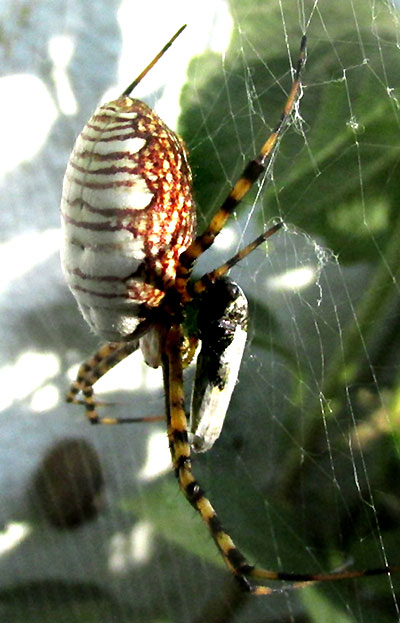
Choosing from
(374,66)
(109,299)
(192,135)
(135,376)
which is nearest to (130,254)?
(109,299)

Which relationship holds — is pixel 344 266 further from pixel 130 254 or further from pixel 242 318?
pixel 130 254

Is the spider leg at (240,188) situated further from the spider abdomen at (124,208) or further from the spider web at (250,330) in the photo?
the spider web at (250,330)

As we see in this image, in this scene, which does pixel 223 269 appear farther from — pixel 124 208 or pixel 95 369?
pixel 95 369

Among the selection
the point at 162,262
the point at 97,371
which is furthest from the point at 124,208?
the point at 97,371

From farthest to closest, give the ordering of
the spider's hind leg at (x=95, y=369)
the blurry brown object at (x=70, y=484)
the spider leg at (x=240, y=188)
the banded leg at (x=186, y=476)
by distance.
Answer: the blurry brown object at (x=70, y=484) → the spider's hind leg at (x=95, y=369) → the banded leg at (x=186, y=476) → the spider leg at (x=240, y=188)

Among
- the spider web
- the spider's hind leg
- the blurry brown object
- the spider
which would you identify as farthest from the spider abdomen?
the blurry brown object

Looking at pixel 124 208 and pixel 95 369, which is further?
pixel 95 369

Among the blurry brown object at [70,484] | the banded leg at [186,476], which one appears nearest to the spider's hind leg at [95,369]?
the banded leg at [186,476]

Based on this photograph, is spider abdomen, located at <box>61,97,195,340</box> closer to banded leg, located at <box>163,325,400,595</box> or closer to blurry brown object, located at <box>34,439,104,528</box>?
banded leg, located at <box>163,325,400,595</box>
